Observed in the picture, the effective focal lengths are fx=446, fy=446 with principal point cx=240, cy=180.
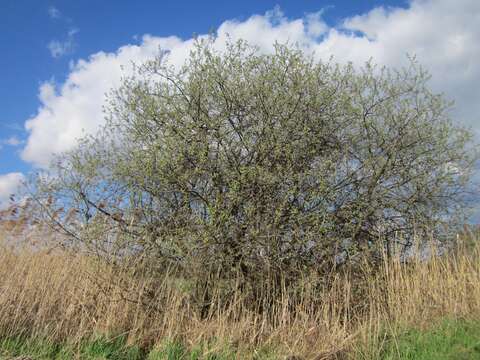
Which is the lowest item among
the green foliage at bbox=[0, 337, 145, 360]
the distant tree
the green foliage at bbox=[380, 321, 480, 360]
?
the green foliage at bbox=[0, 337, 145, 360]

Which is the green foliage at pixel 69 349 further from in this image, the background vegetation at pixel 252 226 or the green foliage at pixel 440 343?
the green foliage at pixel 440 343

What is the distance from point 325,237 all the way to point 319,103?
244 centimetres

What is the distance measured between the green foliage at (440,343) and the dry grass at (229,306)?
9.6 inches

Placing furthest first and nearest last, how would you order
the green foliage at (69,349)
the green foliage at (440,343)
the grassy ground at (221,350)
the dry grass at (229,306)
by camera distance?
the dry grass at (229,306) < the green foliage at (69,349) < the grassy ground at (221,350) < the green foliage at (440,343)

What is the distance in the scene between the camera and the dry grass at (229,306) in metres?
6.16

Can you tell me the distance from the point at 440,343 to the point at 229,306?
3.10 meters

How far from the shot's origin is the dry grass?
6156 millimetres

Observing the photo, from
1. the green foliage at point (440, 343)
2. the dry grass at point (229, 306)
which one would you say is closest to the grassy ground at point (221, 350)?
the green foliage at point (440, 343)

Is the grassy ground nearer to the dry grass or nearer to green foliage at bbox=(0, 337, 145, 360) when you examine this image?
green foliage at bbox=(0, 337, 145, 360)

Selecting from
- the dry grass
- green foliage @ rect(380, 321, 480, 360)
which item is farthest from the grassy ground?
the dry grass

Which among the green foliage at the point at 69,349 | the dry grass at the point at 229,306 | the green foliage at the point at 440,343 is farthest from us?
the dry grass at the point at 229,306

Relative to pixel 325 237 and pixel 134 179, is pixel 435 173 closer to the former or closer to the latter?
pixel 325 237

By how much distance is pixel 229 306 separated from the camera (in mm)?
7145

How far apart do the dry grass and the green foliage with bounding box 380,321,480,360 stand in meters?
0.24
